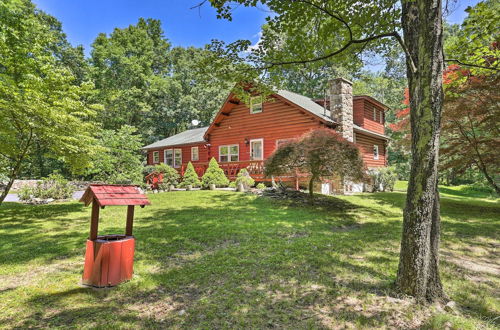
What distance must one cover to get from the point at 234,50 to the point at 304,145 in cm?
548

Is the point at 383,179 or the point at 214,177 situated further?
the point at 383,179

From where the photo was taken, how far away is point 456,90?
930cm

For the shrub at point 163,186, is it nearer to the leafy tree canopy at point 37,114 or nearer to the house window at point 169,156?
the leafy tree canopy at point 37,114

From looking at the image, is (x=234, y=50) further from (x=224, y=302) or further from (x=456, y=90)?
(x=456, y=90)

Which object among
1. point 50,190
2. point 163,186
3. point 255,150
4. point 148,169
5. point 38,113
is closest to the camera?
point 38,113

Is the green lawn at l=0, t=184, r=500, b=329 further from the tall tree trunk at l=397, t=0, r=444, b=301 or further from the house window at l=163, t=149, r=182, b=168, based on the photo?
the house window at l=163, t=149, r=182, b=168

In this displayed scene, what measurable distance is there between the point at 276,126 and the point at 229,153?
434 cm

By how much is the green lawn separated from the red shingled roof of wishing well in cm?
113

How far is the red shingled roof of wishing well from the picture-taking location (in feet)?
11.8

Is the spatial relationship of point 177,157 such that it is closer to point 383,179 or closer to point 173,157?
point 173,157

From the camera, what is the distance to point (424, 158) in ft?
10.0

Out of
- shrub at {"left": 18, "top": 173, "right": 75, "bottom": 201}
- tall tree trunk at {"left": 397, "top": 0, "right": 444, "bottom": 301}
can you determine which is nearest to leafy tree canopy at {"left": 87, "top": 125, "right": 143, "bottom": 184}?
shrub at {"left": 18, "top": 173, "right": 75, "bottom": 201}

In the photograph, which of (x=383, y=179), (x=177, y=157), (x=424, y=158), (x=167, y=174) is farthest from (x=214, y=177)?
(x=424, y=158)

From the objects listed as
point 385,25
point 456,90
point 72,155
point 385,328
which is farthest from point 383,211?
point 72,155
